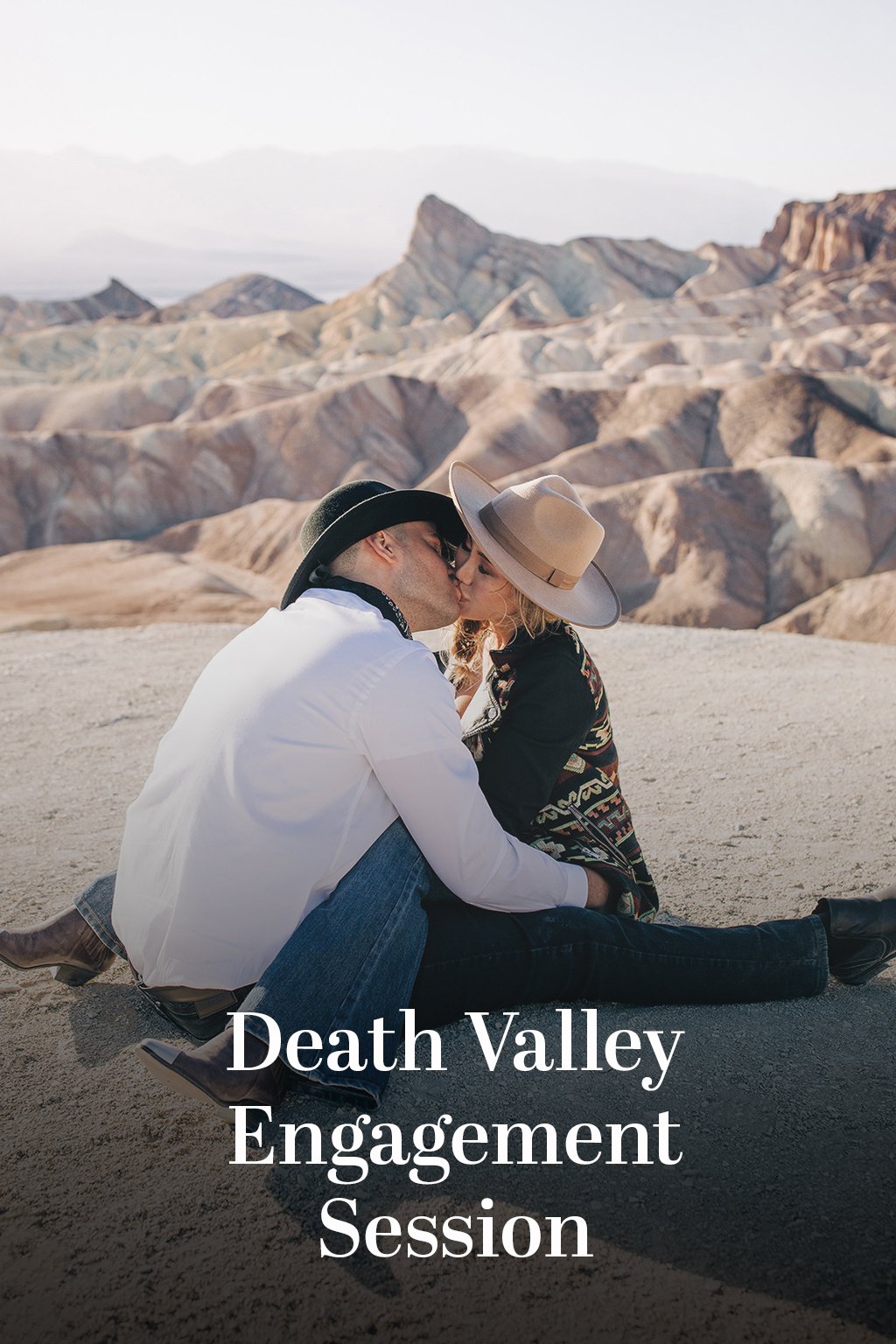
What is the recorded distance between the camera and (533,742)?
2852 millimetres

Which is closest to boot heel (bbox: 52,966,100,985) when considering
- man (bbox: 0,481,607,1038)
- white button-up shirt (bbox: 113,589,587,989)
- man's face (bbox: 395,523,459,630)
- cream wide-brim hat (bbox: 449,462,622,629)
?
man (bbox: 0,481,607,1038)

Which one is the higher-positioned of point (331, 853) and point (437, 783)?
point (437, 783)

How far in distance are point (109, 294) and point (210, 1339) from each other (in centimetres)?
12317

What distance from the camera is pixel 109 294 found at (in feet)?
370

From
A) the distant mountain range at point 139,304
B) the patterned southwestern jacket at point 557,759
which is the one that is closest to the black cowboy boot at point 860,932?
the patterned southwestern jacket at point 557,759

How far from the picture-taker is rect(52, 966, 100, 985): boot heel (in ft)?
10.2

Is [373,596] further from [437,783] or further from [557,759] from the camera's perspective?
[557,759]

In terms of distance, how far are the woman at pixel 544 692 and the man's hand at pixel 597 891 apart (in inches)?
0.8

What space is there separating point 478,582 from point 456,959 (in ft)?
3.34

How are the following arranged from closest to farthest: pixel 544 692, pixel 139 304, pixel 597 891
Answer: pixel 544 692 → pixel 597 891 → pixel 139 304

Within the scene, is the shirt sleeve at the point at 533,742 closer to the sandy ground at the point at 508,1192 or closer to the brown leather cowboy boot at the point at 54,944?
the sandy ground at the point at 508,1192

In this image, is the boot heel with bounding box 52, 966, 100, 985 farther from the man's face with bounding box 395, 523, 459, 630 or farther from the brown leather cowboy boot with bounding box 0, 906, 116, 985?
the man's face with bounding box 395, 523, 459, 630

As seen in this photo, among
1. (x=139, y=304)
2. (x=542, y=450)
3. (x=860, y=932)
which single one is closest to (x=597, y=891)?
(x=860, y=932)

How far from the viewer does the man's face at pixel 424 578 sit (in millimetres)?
2814
